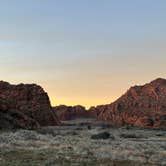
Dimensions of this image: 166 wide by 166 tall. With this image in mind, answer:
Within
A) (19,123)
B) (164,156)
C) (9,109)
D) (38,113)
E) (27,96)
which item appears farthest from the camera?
(27,96)

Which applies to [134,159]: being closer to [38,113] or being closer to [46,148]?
[46,148]

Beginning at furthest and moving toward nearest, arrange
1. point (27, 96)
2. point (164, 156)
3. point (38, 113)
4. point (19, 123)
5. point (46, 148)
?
point (27, 96), point (38, 113), point (19, 123), point (46, 148), point (164, 156)

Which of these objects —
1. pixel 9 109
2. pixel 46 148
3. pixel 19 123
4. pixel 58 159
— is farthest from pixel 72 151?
pixel 9 109

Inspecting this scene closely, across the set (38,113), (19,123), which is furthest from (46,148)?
(38,113)

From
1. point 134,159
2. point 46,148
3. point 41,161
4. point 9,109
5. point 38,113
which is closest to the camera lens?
point 41,161

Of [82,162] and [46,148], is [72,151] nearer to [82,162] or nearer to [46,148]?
[46,148]

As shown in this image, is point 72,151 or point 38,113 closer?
point 72,151

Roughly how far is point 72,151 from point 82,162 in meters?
6.69

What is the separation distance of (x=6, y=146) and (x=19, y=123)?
51386 millimetres

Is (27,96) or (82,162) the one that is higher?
(27,96)

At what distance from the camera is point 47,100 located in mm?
147750

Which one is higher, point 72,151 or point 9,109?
point 9,109

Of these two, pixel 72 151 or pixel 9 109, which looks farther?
pixel 9 109

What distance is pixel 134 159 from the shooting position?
32.2 metres
